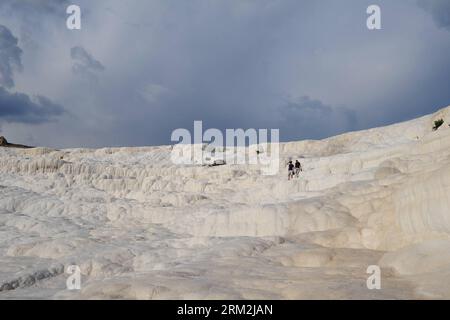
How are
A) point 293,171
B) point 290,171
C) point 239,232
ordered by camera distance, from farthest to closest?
point 293,171 < point 290,171 < point 239,232

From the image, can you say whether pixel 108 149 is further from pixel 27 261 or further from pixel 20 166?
pixel 27 261

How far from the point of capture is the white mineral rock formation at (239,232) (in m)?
6.67

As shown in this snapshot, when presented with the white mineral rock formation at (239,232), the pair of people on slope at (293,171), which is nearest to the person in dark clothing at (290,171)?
the pair of people on slope at (293,171)

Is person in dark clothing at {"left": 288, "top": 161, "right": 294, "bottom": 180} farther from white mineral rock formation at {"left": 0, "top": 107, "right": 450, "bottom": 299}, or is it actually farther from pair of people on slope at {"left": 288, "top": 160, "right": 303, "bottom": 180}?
white mineral rock formation at {"left": 0, "top": 107, "right": 450, "bottom": 299}

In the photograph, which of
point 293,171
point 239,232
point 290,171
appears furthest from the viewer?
point 293,171

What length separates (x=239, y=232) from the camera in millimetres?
14750

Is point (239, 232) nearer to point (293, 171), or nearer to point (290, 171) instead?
point (290, 171)

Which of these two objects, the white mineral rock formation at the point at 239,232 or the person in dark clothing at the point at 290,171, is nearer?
the white mineral rock formation at the point at 239,232

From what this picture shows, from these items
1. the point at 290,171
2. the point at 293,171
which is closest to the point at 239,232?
the point at 290,171

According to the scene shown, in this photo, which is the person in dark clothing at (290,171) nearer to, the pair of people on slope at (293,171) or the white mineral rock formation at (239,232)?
the pair of people on slope at (293,171)

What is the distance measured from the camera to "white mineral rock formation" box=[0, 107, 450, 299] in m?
6.67

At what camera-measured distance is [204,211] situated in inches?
694
